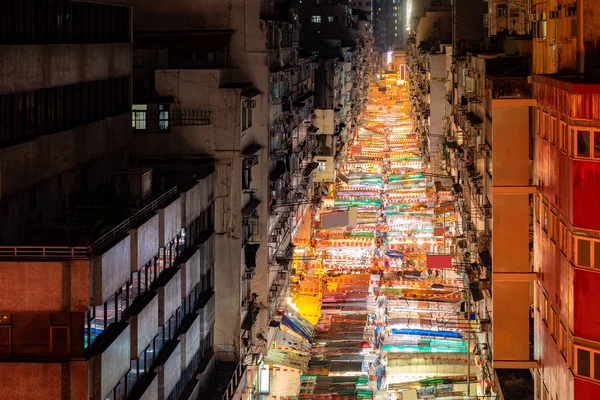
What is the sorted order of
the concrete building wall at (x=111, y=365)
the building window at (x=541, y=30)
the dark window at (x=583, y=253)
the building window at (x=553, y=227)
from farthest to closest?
the building window at (x=541, y=30) → the building window at (x=553, y=227) → the concrete building wall at (x=111, y=365) → the dark window at (x=583, y=253)

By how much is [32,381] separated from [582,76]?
1258cm

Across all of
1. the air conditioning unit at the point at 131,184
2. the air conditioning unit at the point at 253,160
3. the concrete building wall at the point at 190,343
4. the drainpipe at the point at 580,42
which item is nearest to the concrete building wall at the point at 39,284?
the air conditioning unit at the point at 131,184

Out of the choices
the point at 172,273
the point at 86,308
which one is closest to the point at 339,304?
the point at 172,273

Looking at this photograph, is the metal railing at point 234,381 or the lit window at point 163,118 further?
the lit window at point 163,118

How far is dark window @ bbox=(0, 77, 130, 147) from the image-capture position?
22.5 m

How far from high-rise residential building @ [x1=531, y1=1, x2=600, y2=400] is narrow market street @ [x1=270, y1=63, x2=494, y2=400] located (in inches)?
702

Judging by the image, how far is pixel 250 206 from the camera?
129 ft

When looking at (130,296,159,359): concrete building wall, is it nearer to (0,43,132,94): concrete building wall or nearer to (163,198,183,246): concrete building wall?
(163,198,183,246): concrete building wall

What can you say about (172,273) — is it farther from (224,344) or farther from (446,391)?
(446,391)

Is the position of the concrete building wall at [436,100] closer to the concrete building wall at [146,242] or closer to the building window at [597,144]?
the concrete building wall at [146,242]

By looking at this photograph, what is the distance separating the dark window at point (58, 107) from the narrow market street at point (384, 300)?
17.0 m

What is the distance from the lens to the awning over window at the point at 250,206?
A: 37.8 meters

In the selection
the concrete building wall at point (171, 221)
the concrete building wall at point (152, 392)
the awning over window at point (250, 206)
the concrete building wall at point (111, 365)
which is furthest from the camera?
the awning over window at point (250, 206)

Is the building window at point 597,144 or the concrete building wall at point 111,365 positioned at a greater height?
the building window at point 597,144
